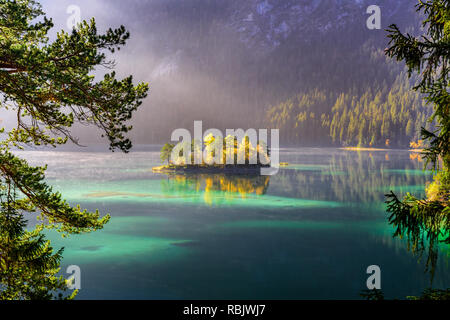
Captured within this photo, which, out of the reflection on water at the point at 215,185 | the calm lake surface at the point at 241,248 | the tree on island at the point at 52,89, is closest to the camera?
the tree on island at the point at 52,89

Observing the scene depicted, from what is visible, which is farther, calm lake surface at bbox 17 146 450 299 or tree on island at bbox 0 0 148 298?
calm lake surface at bbox 17 146 450 299

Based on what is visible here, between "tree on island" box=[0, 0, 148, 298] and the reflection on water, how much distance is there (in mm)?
56659

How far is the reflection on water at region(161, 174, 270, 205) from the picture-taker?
7691 cm

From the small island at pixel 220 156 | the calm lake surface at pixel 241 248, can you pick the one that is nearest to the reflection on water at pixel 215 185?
the calm lake surface at pixel 241 248

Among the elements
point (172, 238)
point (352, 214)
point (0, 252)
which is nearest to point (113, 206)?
point (172, 238)

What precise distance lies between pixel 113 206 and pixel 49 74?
58.4m

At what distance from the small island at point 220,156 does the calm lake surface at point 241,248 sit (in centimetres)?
3142

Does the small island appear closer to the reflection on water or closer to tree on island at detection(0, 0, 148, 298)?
the reflection on water

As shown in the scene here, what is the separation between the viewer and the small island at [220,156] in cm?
11156

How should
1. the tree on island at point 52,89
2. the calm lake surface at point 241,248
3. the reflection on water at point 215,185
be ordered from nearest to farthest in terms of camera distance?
the tree on island at point 52,89 < the calm lake surface at point 241,248 < the reflection on water at point 215,185

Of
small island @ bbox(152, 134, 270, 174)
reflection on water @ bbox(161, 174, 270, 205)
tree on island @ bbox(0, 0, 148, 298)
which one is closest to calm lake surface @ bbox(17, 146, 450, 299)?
reflection on water @ bbox(161, 174, 270, 205)

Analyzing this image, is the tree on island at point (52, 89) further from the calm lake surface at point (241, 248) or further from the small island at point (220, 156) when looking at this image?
the small island at point (220, 156)
